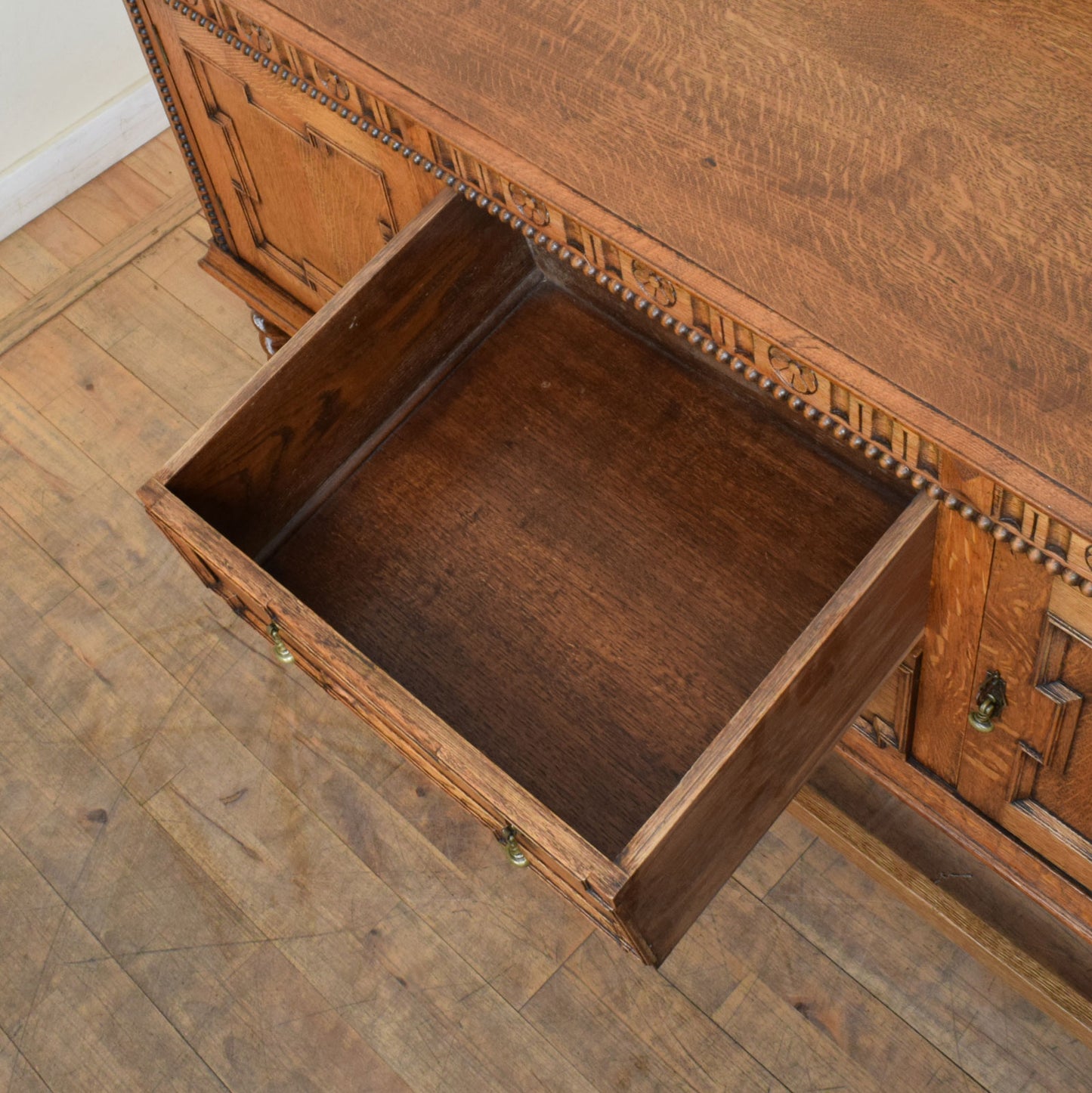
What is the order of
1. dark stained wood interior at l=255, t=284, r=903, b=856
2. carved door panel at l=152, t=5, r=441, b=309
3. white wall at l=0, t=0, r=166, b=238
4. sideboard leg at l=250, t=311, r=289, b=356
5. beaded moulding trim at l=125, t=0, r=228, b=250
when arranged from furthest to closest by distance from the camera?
white wall at l=0, t=0, r=166, b=238 → sideboard leg at l=250, t=311, r=289, b=356 → beaded moulding trim at l=125, t=0, r=228, b=250 → carved door panel at l=152, t=5, r=441, b=309 → dark stained wood interior at l=255, t=284, r=903, b=856

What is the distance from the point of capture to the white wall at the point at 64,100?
76.4 inches

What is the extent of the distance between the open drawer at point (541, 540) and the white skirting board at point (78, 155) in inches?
44.6

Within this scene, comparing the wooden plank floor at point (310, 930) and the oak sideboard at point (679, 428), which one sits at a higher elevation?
the oak sideboard at point (679, 428)

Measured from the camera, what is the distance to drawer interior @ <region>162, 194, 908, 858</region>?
96 centimetres

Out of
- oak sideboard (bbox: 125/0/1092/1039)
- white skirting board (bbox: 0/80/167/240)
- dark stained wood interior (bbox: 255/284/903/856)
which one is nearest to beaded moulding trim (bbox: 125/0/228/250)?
oak sideboard (bbox: 125/0/1092/1039)

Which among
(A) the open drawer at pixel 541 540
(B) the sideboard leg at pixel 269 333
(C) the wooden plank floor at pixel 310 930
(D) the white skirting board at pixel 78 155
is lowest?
(C) the wooden plank floor at pixel 310 930

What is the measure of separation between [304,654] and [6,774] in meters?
0.70

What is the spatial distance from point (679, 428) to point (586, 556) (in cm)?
13

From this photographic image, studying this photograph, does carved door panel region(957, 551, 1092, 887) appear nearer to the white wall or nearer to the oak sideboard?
the oak sideboard

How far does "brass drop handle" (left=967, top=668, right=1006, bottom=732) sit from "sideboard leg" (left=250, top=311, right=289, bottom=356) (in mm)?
889

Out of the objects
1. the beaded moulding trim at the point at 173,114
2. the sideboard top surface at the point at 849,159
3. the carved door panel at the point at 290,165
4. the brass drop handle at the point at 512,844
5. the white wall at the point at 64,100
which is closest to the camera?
the sideboard top surface at the point at 849,159

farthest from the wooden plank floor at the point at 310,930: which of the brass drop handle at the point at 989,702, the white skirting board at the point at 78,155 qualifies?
the white skirting board at the point at 78,155

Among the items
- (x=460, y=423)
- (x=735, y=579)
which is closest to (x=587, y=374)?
(x=460, y=423)

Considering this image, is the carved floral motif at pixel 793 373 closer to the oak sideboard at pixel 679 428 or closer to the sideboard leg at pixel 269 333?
the oak sideboard at pixel 679 428
